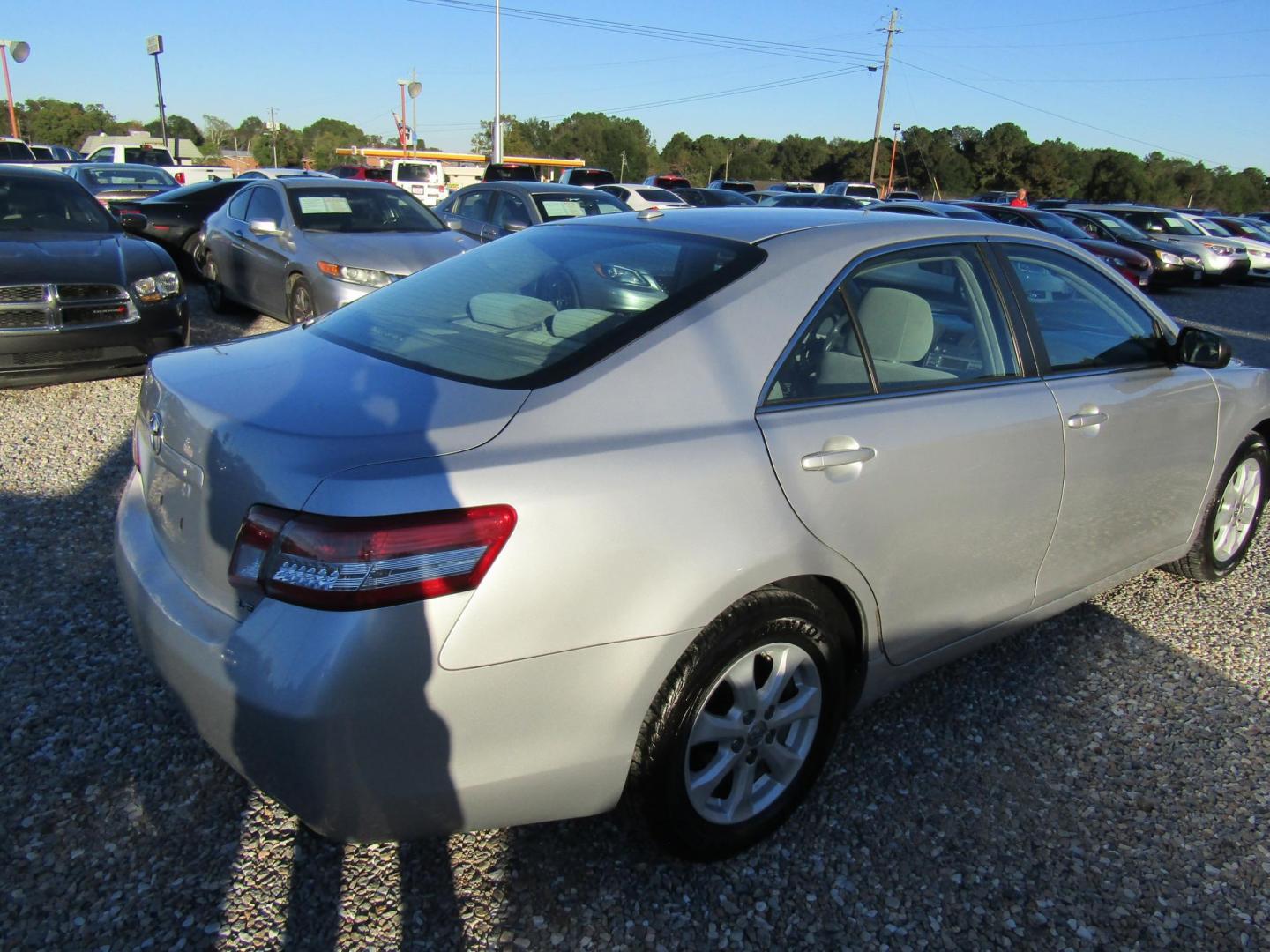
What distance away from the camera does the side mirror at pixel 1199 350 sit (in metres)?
3.45

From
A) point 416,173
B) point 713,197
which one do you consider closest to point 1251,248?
point 713,197

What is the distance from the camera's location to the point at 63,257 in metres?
6.09

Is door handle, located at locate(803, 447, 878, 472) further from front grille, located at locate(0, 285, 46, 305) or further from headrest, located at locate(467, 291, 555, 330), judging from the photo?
front grille, located at locate(0, 285, 46, 305)

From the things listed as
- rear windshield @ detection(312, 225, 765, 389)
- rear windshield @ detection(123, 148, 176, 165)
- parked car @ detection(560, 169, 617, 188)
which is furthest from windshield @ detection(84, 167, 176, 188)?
rear windshield @ detection(312, 225, 765, 389)

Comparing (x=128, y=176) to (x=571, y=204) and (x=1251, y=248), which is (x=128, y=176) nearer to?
(x=571, y=204)

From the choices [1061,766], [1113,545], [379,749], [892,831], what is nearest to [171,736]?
[379,749]

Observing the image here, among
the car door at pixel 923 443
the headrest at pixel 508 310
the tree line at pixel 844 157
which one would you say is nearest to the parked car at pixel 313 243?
the headrest at pixel 508 310

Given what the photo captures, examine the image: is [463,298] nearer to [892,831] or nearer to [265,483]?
[265,483]

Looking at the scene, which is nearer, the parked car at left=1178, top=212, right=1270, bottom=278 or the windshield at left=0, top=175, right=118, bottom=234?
the windshield at left=0, top=175, right=118, bottom=234

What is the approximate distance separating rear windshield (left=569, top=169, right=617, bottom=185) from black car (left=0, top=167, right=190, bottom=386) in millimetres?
15525

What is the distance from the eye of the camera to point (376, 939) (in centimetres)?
208

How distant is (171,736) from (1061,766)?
265cm

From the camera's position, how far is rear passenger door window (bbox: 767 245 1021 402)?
2424mm

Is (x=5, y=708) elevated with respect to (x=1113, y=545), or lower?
lower
